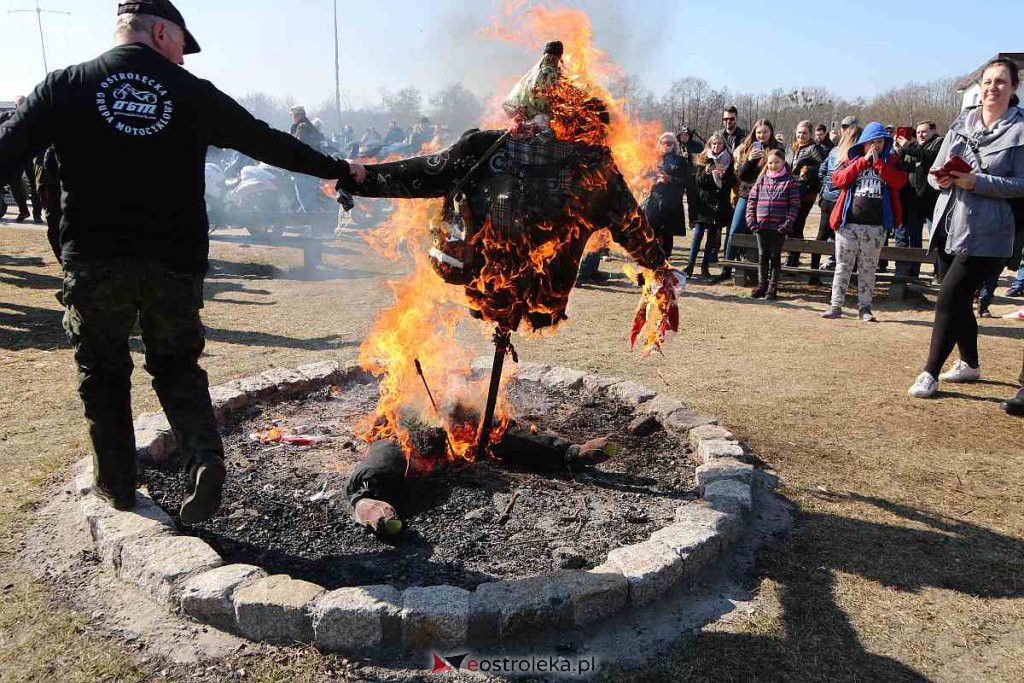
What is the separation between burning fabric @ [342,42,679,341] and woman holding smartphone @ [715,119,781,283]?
796cm

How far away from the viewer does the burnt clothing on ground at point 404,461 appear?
380 cm

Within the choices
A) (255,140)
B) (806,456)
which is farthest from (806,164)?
(255,140)

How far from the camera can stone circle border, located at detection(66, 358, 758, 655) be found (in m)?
2.81

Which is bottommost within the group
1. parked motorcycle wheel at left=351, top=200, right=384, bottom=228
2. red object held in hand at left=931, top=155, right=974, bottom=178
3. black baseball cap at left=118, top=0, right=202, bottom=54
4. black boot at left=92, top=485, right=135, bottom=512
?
black boot at left=92, top=485, right=135, bottom=512

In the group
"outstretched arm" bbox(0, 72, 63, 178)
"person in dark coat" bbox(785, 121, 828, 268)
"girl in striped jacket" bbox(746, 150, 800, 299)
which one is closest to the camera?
"outstretched arm" bbox(0, 72, 63, 178)

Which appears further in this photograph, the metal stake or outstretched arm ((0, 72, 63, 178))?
the metal stake

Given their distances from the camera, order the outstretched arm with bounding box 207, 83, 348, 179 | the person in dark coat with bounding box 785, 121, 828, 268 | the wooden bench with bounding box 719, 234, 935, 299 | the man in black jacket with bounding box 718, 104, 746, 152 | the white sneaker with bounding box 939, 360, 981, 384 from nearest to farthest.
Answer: the outstretched arm with bounding box 207, 83, 348, 179 → the white sneaker with bounding box 939, 360, 981, 384 → the wooden bench with bounding box 719, 234, 935, 299 → the person in dark coat with bounding box 785, 121, 828, 268 → the man in black jacket with bounding box 718, 104, 746, 152

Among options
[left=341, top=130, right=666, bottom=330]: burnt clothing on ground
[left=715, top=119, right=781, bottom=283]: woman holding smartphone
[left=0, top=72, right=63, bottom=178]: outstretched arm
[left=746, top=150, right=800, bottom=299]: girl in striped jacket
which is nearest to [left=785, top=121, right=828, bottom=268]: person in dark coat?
[left=715, top=119, right=781, bottom=283]: woman holding smartphone

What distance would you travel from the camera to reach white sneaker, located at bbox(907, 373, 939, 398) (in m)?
6.01

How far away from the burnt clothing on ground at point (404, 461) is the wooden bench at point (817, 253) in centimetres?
765

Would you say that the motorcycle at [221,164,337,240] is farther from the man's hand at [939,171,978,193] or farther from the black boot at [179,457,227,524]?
the black boot at [179,457,227,524]

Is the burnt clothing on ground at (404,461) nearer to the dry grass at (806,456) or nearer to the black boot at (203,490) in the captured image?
the black boot at (203,490)

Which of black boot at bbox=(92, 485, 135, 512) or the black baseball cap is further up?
the black baseball cap

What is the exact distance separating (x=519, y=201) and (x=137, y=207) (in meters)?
1.83
